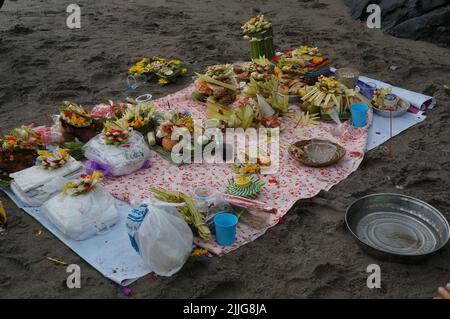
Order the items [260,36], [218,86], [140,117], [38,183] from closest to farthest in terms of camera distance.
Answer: [38,183], [140,117], [218,86], [260,36]

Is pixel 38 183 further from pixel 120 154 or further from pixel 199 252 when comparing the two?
pixel 199 252

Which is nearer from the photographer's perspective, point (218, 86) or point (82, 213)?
point (82, 213)

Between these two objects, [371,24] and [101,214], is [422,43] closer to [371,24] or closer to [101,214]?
[371,24]

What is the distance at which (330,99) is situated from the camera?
17.7ft

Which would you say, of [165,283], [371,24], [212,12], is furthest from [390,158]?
[212,12]

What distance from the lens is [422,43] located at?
7551 millimetres

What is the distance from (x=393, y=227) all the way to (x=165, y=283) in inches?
76.0

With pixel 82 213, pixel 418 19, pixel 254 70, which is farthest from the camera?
pixel 418 19

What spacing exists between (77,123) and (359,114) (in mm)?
3127

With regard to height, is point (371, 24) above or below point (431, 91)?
above
